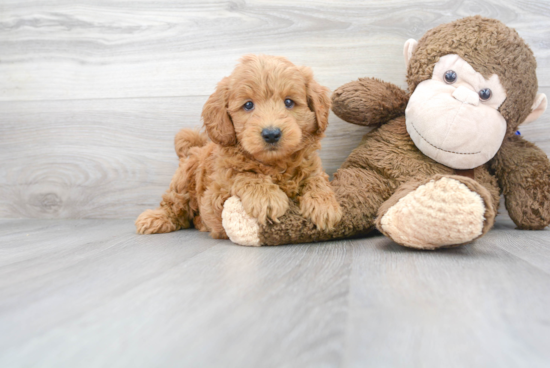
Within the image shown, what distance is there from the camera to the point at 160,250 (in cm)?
127

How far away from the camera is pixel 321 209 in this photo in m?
1.26

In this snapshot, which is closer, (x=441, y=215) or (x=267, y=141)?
(x=441, y=215)

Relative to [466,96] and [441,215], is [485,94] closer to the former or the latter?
[466,96]

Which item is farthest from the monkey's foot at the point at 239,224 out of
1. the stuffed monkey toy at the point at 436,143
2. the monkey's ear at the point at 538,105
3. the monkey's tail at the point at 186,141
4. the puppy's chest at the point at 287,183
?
the monkey's ear at the point at 538,105

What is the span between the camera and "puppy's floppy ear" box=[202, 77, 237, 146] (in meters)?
1.30

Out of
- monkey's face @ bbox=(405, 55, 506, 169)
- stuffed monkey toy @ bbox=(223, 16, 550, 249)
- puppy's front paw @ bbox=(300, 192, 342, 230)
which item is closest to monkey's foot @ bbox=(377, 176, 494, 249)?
stuffed monkey toy @ bbox=(223, 16, 550, 249)

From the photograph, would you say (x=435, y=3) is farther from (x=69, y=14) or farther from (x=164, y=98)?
(x=69, y=14)

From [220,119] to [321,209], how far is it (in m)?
0.44

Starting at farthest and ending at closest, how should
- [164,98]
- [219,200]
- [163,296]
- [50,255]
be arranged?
[164,98] < [219,200] < [50,255] < [163,296]

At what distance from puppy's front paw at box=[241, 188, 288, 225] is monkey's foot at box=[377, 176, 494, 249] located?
13.3 inches

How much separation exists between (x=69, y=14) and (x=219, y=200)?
4.64 ft

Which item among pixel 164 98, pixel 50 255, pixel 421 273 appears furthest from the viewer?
pixel 164 98

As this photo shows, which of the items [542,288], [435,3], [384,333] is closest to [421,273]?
[542,288]

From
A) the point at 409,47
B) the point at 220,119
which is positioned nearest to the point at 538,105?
the point at 409,47
